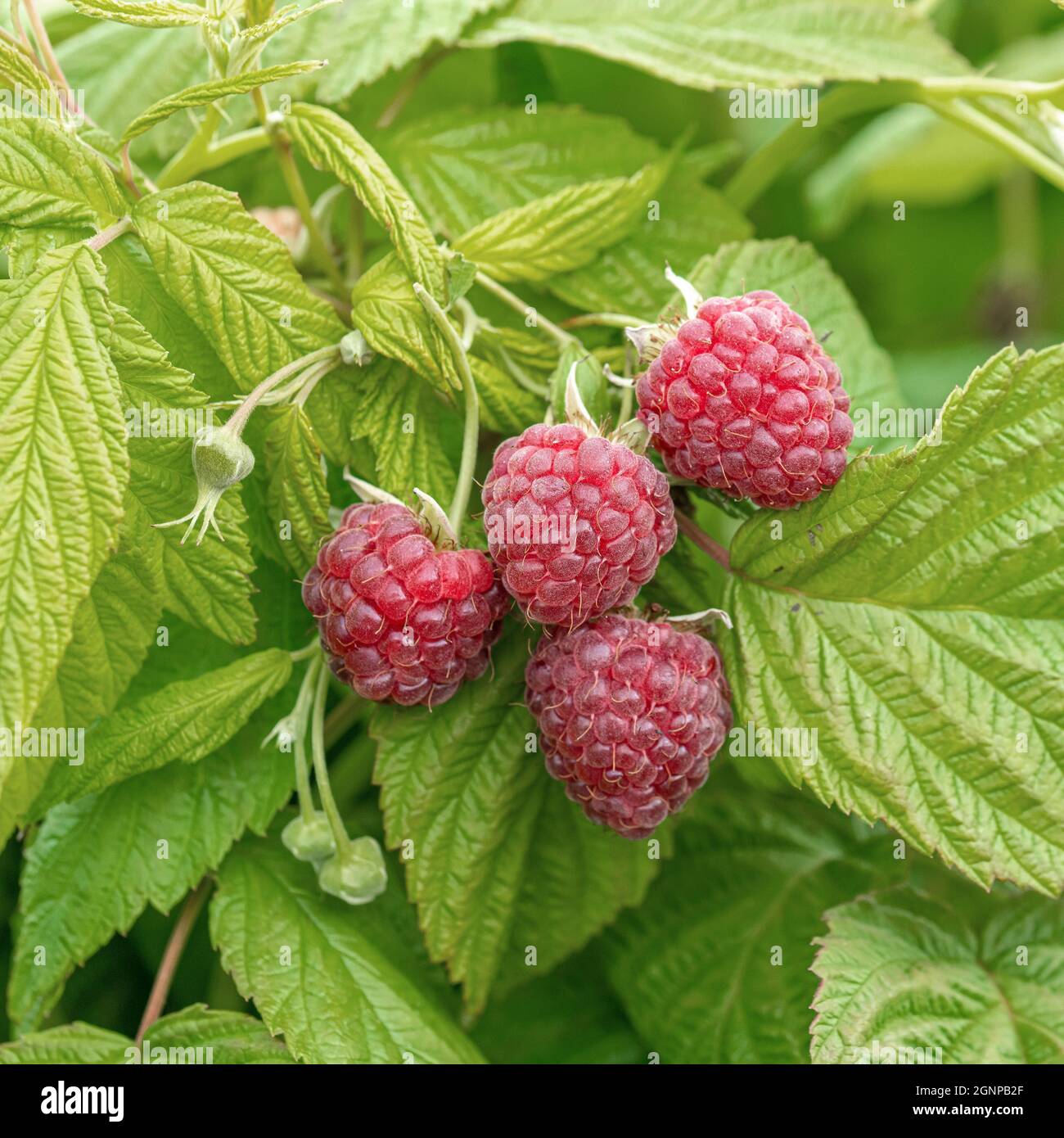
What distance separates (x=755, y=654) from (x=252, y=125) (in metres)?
0.62

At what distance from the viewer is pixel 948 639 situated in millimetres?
835

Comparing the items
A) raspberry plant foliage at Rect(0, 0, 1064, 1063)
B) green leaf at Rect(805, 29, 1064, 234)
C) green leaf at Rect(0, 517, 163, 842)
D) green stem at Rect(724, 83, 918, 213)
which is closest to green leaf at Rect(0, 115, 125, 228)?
raspberry plant foliage at Rect(0, 0, 1064, 1063)

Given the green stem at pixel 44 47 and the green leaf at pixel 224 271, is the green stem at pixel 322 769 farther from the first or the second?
the green stem at pixel 44 47

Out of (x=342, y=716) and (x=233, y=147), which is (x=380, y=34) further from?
→ (x=342, y=716)

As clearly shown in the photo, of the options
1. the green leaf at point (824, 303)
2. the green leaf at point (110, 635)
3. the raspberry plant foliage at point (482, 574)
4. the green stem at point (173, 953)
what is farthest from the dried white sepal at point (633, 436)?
the green stem at point (173, 953)

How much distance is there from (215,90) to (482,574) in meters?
0.35

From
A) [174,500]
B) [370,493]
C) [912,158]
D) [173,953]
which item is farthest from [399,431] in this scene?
[912,158]

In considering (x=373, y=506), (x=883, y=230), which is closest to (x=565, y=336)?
(x=373, y=506)

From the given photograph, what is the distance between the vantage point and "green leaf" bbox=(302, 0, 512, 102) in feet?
3.28

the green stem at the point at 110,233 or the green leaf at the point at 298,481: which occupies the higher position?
the green stem at the point at 110,233

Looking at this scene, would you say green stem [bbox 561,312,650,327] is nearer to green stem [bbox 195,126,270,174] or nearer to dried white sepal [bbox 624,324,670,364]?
dried white sepal [bbox 624,324,670,364]

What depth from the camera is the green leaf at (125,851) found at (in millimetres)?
909

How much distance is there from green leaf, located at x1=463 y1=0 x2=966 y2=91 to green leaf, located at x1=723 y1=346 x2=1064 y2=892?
0.36 metres

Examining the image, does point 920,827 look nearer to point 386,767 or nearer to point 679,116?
point 386,767
